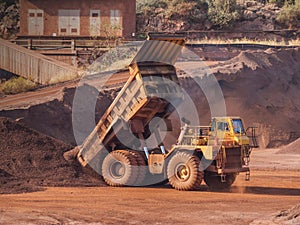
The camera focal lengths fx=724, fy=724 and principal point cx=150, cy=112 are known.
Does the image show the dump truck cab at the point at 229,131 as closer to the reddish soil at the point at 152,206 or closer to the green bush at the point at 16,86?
the reddish soil at the point at 152,206

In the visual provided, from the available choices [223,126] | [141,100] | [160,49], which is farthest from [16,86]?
[223,126]

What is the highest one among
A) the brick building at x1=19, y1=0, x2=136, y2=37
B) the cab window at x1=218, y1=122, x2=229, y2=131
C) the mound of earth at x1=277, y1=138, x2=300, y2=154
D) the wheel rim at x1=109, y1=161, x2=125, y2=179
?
the brick building at x1=19, y1=0, x2=136, y2=37

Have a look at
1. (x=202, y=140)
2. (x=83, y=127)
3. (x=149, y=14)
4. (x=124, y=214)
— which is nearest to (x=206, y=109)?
(x=83, y=127)

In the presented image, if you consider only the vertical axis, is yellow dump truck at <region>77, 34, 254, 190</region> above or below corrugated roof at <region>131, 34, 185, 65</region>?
below

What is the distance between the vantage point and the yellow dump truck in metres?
22.1

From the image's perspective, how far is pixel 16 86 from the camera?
38625 millimetres

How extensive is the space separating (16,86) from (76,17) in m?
14.5

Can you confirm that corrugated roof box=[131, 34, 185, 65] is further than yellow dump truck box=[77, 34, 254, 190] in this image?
Yes

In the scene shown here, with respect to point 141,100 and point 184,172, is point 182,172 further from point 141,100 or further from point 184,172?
point 141,100

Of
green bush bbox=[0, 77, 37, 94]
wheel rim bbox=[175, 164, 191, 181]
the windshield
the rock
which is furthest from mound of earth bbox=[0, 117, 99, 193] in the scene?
the rock

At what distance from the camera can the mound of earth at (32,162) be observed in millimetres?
22422

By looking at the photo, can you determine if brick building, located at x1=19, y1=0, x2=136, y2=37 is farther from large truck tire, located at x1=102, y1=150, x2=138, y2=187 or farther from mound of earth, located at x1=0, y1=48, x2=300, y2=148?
large truck tire, located at x1=102, y1=150, x2=138, y2=187

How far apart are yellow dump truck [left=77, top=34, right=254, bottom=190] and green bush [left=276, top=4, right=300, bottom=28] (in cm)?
3837

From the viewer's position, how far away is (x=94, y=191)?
21.8 metres
